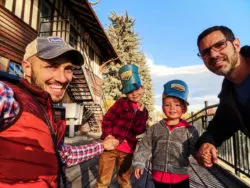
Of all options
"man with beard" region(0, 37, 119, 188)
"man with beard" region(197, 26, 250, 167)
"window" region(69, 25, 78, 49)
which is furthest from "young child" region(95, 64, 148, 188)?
"window" region(69, 25, 78, 49)

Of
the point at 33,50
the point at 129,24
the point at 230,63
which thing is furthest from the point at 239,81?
the point at 129,24

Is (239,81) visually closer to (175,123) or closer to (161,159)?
(175,123)

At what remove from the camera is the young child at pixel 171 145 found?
2318 mm

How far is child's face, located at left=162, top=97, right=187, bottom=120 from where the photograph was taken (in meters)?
2.44

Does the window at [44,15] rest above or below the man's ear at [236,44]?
above

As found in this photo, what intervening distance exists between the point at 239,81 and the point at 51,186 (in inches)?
77.6

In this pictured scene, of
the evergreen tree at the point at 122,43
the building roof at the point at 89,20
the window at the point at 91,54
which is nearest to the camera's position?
the building roof at the point at 89,20

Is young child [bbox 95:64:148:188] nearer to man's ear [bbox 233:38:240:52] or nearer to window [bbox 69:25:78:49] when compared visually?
man's ear [bbox 233:38:240:52]

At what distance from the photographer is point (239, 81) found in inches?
82.6

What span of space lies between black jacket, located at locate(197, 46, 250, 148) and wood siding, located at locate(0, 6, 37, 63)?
6677 millimetres

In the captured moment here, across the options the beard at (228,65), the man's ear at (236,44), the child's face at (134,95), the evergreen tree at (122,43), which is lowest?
the child's face at (134,95)

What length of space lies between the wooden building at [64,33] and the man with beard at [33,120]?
6263 millimetres

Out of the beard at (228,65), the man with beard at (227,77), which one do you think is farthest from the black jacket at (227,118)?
the beard at (228,65)

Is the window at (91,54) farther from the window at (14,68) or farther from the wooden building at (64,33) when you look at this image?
the window at (14,68)
